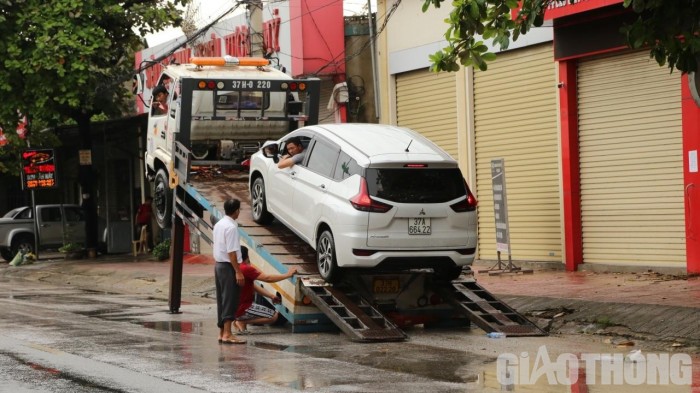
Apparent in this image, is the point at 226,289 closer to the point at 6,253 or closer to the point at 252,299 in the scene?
the point at 252,299

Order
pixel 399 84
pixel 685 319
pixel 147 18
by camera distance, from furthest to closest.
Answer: pixel 147 18, pixel 399 84, pixel 685 319

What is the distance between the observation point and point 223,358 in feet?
41.3

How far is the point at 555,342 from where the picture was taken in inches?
556

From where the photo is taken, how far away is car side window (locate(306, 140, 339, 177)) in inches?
603

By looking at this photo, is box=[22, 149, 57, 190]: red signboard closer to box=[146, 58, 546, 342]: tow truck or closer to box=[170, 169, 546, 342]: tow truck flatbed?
box=[146, 58, 546, 342]: tow truck

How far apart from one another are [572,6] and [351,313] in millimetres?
7744

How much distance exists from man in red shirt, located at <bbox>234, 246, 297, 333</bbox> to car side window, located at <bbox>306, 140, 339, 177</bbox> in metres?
1.38

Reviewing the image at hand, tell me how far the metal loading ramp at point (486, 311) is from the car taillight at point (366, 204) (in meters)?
1.79

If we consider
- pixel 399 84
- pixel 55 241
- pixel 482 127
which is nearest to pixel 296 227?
pixel 482 127

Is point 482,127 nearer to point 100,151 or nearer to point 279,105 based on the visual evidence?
point 279,105

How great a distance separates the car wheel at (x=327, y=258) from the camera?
14648 millimetres

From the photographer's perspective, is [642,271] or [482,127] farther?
[482,127]

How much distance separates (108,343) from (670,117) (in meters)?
10.1

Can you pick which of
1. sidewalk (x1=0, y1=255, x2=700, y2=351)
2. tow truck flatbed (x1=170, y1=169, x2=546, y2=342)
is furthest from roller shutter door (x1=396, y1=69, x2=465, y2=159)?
tow truck flatbed (x1=170, y1=169, x2=546, y2=342)
